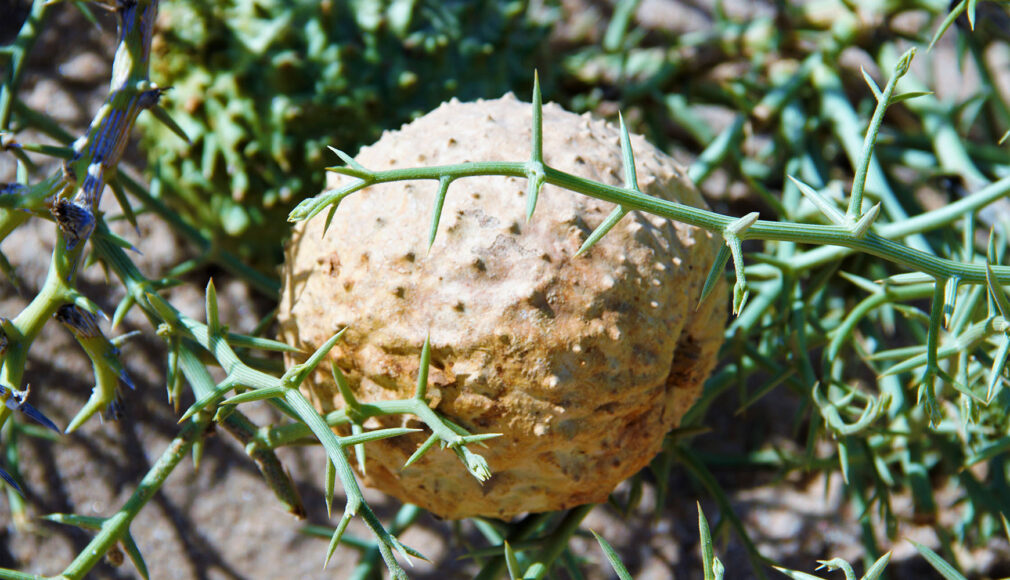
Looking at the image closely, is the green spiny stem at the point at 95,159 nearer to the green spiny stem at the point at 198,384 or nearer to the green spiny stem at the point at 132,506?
the green spiny stem at the point at 198,384

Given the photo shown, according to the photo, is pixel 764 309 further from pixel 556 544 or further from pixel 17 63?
pixel 17 63

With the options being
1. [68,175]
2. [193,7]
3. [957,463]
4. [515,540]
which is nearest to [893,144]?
[957,463]

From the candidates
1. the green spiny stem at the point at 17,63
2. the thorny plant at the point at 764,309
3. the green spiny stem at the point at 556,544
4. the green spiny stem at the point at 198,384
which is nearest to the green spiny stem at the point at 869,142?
the thorny plant at the point at 764,309

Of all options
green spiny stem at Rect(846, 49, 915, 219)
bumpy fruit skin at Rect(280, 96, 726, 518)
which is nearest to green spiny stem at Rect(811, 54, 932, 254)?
bumpy fruit skin at Rect(280, 96, 726, 518)

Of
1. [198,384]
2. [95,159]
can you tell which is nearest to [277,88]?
[95,159]

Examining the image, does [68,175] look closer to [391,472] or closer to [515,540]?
[391,472]

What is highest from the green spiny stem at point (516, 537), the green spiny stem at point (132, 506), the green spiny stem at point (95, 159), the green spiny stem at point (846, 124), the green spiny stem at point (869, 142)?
the green spiny stem at point (95, 159)

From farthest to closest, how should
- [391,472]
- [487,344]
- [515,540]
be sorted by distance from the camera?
[515,540], [391,472], [487,344]
